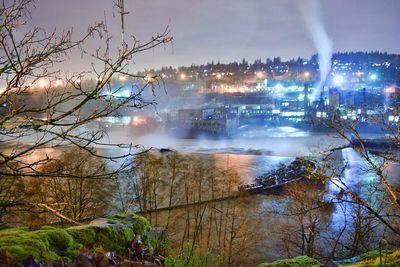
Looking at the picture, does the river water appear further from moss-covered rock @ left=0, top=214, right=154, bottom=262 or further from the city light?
the city light

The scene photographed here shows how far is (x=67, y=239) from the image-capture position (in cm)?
358

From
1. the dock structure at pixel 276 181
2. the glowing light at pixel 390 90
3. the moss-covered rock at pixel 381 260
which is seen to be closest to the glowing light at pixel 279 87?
the glowing light at pixel 390 90

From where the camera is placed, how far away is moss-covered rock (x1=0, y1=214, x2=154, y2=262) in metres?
3.15

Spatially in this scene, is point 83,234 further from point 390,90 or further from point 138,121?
point 138,121

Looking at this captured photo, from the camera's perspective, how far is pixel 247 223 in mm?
27031

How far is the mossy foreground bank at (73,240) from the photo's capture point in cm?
312

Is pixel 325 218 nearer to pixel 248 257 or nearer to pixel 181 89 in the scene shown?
pixel 248 257

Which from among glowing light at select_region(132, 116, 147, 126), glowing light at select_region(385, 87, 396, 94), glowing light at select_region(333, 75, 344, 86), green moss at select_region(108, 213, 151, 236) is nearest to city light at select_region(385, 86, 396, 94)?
glowing light at select_region(385, 87, 396, 94)

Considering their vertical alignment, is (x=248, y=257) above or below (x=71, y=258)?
below

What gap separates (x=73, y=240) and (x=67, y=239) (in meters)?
0.10

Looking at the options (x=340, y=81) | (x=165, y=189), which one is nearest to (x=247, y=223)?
(x=165, y=189)

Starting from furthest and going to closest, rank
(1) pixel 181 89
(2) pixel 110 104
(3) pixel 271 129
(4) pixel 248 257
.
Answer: (1) pixel 181 89 → (3) pixel 271 129 → (4) pixel 248 257 → (2) pixel 110 104

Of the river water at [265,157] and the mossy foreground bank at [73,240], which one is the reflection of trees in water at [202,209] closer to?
the river water at [265,157]

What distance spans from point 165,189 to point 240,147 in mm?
35044
